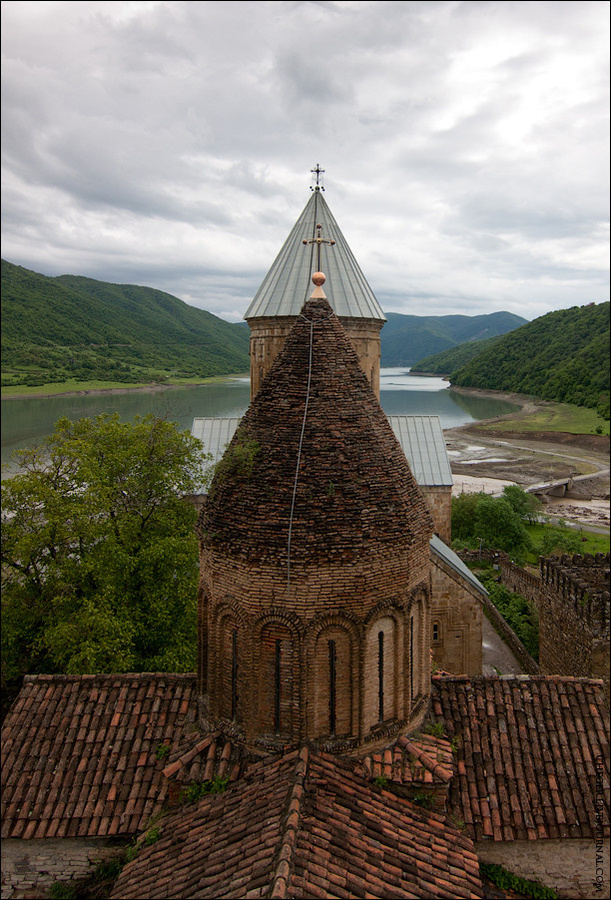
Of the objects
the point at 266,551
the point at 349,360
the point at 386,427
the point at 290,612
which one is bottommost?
the point at 290,612

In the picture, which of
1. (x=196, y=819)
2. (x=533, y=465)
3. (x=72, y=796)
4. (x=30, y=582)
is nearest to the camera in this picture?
(x=196, y=819)

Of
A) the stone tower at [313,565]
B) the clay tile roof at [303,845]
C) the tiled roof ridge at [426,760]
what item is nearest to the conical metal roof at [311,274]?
the stone tower at [313,565]

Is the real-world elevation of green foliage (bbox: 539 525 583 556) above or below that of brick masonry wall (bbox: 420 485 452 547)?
below

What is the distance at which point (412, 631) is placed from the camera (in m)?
7.08

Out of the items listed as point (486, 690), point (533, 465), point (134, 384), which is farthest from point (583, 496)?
point (486, 690)

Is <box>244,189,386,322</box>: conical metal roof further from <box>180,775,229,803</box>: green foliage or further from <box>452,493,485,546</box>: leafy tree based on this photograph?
<box>452,493,485,546</box>: leafy tree

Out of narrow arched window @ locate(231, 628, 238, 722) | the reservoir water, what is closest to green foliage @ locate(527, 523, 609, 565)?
the reservoir water

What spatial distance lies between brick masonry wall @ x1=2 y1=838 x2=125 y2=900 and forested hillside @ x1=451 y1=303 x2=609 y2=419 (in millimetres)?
43824

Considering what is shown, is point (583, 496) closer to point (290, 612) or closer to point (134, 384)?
point (134, 384)

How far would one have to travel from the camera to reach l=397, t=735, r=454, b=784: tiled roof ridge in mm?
6115

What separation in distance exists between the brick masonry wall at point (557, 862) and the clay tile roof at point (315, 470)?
3828 millimetres

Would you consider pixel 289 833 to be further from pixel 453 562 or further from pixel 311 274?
pixel 311 274

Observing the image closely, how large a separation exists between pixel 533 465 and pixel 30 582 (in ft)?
151

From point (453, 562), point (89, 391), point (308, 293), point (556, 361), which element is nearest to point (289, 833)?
point (453, 562)
